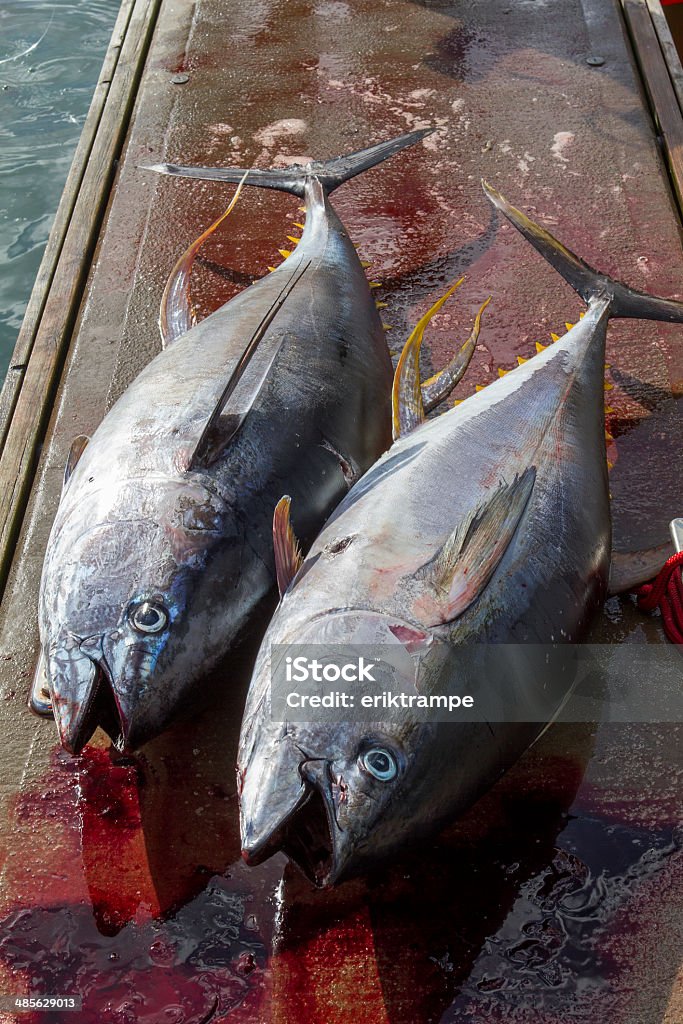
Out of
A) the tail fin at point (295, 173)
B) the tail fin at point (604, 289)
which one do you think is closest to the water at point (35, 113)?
the tail fin at point (295, 173)

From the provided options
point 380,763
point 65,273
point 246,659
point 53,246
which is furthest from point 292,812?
point 53,246

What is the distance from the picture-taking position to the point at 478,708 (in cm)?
204

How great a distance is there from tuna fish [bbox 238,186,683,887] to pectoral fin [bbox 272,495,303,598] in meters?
0.02

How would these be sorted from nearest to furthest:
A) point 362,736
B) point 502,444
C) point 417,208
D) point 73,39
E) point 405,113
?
point 362,736
point 502,444
point 417,208
point 405,113
point 73,39

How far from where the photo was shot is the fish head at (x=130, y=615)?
213 centimetres

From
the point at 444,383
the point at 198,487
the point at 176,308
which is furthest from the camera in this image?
the point at 176,308

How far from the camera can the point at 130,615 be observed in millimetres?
2174

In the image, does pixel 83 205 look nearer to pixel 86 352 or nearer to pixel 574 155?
pixel 86 352

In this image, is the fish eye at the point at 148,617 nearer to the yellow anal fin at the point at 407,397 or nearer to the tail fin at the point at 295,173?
the yellow anal fin at the point at 407,397

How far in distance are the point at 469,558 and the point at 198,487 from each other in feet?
2.42

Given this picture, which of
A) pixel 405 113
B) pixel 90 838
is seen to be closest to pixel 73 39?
pixel 405 113

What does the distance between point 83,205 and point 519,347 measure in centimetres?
222

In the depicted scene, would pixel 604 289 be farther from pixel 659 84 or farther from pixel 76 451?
pixel 659 84

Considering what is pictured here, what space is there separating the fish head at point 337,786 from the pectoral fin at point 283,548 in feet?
1.12
